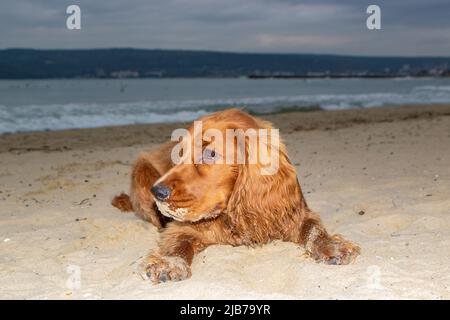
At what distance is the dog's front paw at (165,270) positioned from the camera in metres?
3.64

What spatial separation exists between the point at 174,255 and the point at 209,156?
75cm

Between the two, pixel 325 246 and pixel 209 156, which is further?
pixel 325 246

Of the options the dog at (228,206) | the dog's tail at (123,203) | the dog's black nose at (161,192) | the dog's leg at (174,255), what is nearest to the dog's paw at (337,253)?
the dog at (228,206)

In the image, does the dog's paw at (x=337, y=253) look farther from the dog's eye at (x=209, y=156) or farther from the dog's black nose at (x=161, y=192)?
the dog's black nose at (x=161, y=192)

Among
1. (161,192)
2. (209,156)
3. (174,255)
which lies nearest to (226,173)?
(209,156)

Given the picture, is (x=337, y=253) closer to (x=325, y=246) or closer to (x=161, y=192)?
(x=325, y=246)

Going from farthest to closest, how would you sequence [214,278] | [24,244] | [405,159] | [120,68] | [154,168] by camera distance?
[120,68], [405,159], [154,168], [24,244], [214,278]

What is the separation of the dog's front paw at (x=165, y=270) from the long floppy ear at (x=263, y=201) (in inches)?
21.0

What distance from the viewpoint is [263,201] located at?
4.06 m

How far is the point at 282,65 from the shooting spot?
92.2 meters

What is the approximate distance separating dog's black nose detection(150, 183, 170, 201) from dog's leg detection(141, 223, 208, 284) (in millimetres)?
453
